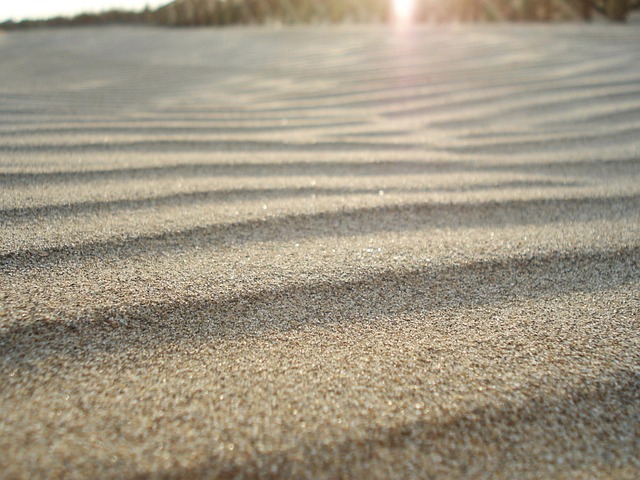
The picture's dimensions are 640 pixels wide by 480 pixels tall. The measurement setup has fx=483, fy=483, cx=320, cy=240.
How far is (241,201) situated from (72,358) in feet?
1.88

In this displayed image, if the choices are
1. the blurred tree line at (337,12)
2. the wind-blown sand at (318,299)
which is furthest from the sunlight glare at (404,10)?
the wind-blown sand at (318,299)

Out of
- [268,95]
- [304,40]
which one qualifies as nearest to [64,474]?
[268,95]

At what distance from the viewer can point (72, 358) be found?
2.01 ft

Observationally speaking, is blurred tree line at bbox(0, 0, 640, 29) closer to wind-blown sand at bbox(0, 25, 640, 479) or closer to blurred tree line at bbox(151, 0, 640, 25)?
blurred tree line at bbox(151, 0, 640, 25)

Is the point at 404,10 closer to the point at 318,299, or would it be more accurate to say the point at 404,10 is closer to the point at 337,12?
the point at 337,12

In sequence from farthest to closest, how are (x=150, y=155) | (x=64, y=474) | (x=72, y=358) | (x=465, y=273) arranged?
(x=150, y=155), (x=465, y=273), (x=72, y=358), (x=64, y=474)

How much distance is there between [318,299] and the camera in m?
0.78

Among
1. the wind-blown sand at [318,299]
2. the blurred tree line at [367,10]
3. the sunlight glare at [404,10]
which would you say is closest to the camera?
the wind-blown sand at [318,299]

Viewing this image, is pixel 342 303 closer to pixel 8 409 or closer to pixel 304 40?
pixel 8 409

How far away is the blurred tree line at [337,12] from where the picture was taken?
16.5 feet

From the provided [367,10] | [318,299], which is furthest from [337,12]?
[318,299]

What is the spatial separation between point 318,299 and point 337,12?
6618mm

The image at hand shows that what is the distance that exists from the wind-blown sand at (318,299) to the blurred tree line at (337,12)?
4.02 m

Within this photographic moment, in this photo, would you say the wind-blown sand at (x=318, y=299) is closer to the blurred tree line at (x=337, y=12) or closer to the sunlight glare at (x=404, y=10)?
the blurred tree line at (x=337, y=12)
